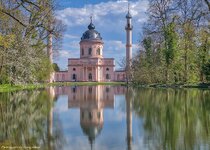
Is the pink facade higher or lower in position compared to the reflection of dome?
higher

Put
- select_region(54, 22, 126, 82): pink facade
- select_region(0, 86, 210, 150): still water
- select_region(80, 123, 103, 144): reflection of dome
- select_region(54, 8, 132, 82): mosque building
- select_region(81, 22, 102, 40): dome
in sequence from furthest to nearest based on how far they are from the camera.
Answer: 1. select_region(81, 22, 102, 40): dome
2. select_region(54, 22, 126, 82): pink facade
3. select_region(54, 8, 132, 82): mosque building
4. select_region(80, 123, 103, 144): reflection of dome
5. select_region(0, 86, 210, 150): still water

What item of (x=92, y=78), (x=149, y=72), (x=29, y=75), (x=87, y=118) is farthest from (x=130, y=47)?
(x=87, y=118)

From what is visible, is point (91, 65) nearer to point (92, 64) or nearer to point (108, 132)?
point (92, 64)

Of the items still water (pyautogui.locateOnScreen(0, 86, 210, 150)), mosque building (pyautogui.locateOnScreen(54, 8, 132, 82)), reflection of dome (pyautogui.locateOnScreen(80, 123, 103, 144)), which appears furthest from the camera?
mosque building (pyautogui.locateOnScreen(54, 8, 132, 82))

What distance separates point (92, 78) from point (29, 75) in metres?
90.3

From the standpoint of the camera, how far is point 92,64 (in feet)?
418

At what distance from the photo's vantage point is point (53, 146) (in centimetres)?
892

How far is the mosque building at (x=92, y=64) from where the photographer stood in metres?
127

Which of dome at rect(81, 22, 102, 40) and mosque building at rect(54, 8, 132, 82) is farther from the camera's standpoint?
dome at rect(81, 22, 102, 40)

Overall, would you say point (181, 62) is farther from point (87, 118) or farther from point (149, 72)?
point (87, 118)

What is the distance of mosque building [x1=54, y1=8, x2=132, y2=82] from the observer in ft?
415

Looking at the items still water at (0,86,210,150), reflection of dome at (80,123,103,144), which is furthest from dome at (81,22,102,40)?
reflection of dome at (80,123,103,144)

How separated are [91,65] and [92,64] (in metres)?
0.50

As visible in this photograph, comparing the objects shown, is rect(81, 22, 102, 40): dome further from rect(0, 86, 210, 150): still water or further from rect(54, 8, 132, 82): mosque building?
rect(0, 86, 210, 150): still water
